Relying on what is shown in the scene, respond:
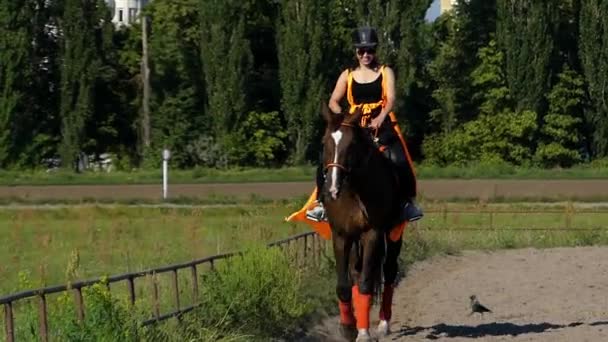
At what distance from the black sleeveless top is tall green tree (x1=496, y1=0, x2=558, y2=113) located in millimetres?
44015

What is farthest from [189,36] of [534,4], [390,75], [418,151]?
[390,75]

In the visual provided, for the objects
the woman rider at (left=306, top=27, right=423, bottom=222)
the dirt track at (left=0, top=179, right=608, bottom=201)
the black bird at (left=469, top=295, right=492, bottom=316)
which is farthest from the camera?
the dirt track at (left=0, top=179, right=608, bottom=201)

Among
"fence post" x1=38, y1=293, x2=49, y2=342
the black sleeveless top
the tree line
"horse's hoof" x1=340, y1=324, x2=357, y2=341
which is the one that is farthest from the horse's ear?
the tree line

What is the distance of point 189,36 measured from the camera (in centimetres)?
6028

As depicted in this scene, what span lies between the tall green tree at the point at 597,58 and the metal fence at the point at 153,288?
40.0 meters

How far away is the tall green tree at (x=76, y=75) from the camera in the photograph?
2219 inches

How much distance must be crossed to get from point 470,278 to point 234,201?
2352cm

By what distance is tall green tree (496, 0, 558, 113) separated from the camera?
55.0 meters

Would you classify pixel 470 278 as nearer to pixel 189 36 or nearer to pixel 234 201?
pixel 234 201

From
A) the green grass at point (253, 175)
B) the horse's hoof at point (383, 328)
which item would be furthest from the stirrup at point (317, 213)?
the green grass at point (253, 175)

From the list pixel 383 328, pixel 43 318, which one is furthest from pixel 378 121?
pixel 43 318

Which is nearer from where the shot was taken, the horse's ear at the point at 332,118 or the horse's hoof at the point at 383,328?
the horse's ear at the point at 332,118

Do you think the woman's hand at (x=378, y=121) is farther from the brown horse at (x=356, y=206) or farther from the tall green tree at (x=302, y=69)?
the tall green tree at (x=302, y=69)

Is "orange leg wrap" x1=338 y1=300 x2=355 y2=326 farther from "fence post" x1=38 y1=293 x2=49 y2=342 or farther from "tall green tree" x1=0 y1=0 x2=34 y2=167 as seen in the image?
"tall green tree" x1=0 y1=0 x2=34 y2=167
